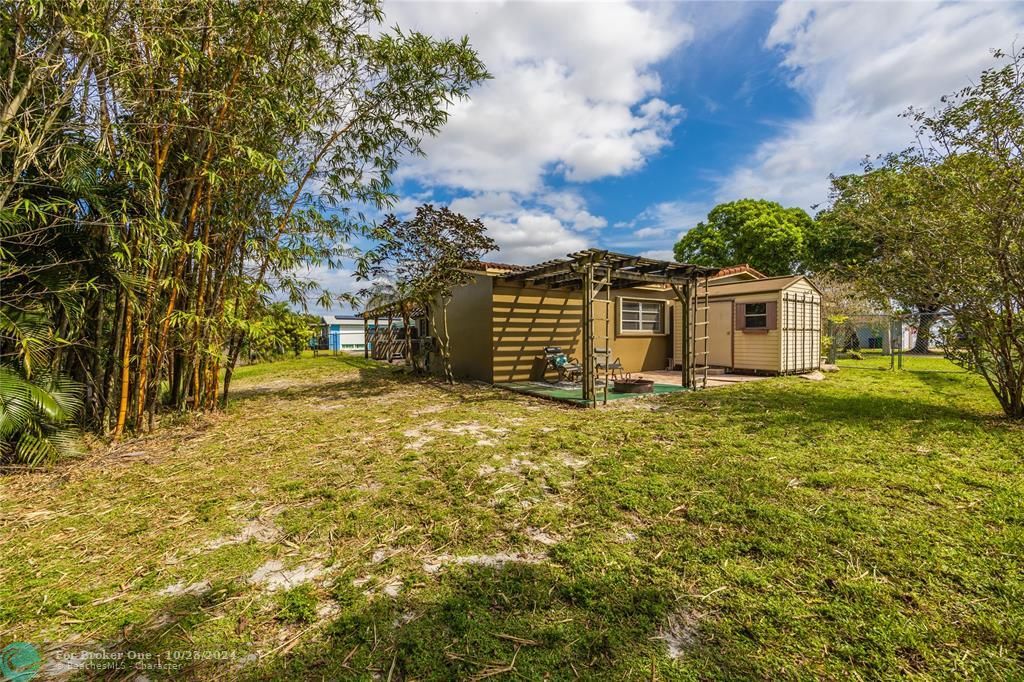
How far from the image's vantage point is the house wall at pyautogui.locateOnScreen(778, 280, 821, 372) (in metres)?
9.62

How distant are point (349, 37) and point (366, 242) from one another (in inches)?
139

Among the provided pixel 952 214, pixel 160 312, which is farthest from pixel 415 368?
pixel 952 214

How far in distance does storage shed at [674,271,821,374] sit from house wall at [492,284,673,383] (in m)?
2.08

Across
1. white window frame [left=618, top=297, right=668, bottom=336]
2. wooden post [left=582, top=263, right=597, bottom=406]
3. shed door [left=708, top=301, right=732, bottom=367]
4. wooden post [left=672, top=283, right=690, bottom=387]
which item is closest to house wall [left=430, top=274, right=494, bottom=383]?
wooden post [left=582, top=263, right=597, bottom=406]

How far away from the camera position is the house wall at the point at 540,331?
363 inches

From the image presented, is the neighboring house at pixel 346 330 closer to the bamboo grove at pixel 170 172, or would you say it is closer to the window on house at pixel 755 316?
the bamboo grove at pixel 170 172

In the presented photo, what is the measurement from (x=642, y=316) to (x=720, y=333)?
89.0 inches

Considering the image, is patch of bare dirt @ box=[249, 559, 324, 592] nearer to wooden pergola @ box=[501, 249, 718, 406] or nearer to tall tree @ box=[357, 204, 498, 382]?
wooden pergola @ box=[501, 249, 718, 406]

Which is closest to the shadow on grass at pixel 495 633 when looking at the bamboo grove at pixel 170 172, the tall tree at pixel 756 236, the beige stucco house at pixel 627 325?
the bamboo grove at pixel 170 172

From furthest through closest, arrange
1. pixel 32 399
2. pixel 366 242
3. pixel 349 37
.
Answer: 1. pixel 366 242
2. pixel 349 37
3. pixel 32 399

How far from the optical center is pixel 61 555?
2.38 meters

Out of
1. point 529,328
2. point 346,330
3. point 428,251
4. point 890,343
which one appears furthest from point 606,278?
point 346,330

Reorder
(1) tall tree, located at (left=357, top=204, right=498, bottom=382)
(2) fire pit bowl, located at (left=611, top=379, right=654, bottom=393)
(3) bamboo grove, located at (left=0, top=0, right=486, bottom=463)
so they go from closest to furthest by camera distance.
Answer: (3) bamboo grove, located at (left=0, top=0, right=486, bottom=463) < (2) fire pit bowl, located at (left=611, top=379, right=654, bottom=393) < (1) tall tree, located at (left=357, top=204, right=498, bottom=382)

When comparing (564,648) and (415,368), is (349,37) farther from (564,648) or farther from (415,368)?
(415,368)
